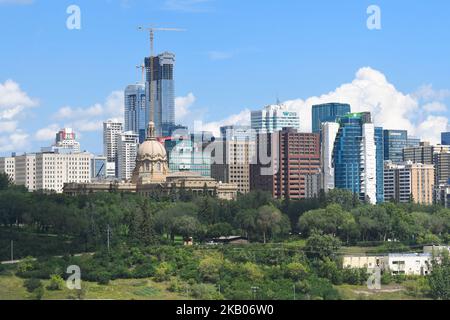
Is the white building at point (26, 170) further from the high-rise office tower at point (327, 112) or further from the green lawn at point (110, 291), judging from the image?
the green lawn at point (110, 291)

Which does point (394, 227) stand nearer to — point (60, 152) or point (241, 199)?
point (241, 199)

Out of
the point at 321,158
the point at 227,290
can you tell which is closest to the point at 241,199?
the point at 227,290

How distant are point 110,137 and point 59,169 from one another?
4717 cm

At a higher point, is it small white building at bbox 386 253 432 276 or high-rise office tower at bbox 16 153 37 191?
high-rise office tower at bbox 16 153 37 191

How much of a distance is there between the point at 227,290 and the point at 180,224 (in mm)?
12350

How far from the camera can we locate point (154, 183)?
259 ft

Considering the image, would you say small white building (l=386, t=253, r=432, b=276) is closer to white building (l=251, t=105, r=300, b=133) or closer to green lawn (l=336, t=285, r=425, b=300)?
green lawn (l=336, t=285, r=425, b=300)

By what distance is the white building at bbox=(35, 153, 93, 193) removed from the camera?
347ft

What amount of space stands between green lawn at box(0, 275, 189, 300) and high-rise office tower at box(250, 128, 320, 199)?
54.7 metres

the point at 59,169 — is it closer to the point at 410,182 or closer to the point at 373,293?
the point at 410,182

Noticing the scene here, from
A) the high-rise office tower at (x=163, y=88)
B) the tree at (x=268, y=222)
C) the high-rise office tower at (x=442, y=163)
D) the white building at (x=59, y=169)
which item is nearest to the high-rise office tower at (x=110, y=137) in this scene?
the high-rise office tower at (x=163, y=88)

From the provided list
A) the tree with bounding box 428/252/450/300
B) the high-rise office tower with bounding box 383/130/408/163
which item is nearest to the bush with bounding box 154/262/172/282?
the tree with bounding box 428/252/450/300

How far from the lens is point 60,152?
114m
